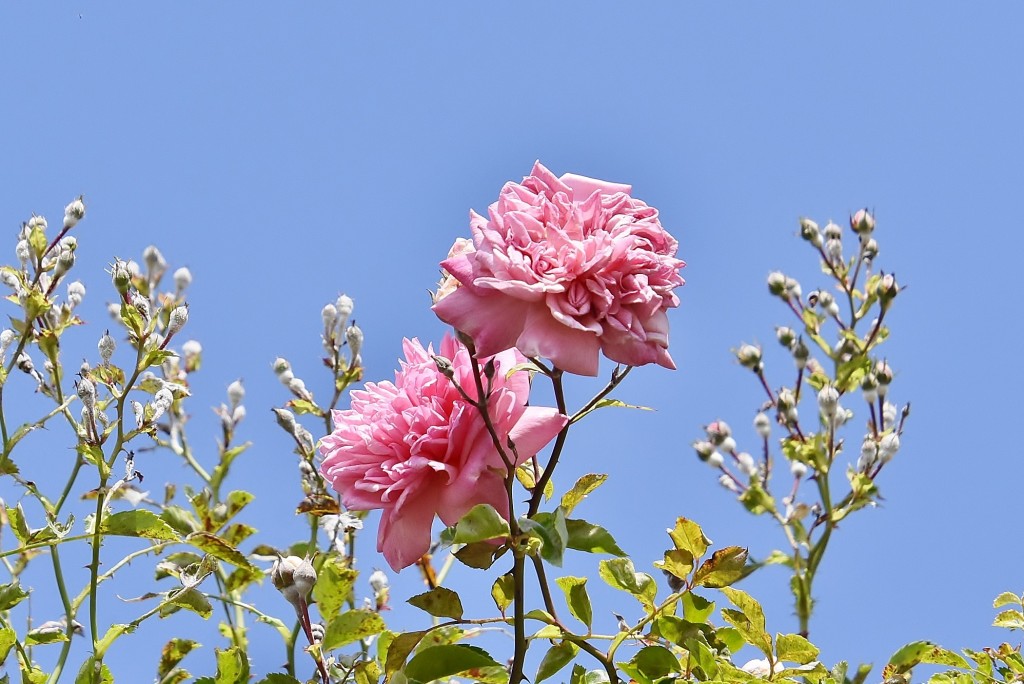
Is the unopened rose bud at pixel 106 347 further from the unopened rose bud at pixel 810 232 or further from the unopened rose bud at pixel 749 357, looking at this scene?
the unopened rose bud at pixel 810 232

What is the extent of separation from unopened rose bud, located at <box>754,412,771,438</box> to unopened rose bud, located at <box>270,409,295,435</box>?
143 cm

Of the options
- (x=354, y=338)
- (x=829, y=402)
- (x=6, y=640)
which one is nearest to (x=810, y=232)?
(x=829, y=402)

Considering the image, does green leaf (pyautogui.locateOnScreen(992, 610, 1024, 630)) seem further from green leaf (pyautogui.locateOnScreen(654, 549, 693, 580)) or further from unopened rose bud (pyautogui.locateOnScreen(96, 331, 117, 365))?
unopened rose bud (pyautogui.locateOnScreen(96, 331, 117, 365))

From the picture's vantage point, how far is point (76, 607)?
1672mm

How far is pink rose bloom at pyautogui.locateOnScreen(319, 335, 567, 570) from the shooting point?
105cm

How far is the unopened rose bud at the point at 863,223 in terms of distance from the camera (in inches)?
111

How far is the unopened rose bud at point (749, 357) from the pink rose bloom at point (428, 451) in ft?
5.66

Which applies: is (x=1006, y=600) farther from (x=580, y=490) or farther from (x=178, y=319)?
(x=178, y=319)

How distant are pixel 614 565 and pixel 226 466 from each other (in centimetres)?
121

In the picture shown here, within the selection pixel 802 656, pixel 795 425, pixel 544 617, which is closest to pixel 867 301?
pixel 795 425

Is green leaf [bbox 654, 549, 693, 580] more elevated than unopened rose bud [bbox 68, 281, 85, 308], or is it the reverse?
unopened rose bud [bbox 68, 281, 85, 308]

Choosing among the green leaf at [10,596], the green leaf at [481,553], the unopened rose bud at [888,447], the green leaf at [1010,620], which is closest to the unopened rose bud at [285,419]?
the green leaf at [10,596]

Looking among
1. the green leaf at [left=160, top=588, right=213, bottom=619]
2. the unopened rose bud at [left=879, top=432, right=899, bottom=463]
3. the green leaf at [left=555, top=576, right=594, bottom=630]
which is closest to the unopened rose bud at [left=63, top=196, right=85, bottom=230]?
the green leaf at [left=160, top=588, right=213, bottom=619]

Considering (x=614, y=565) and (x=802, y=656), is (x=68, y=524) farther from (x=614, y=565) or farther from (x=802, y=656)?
(x=802, y=656)
